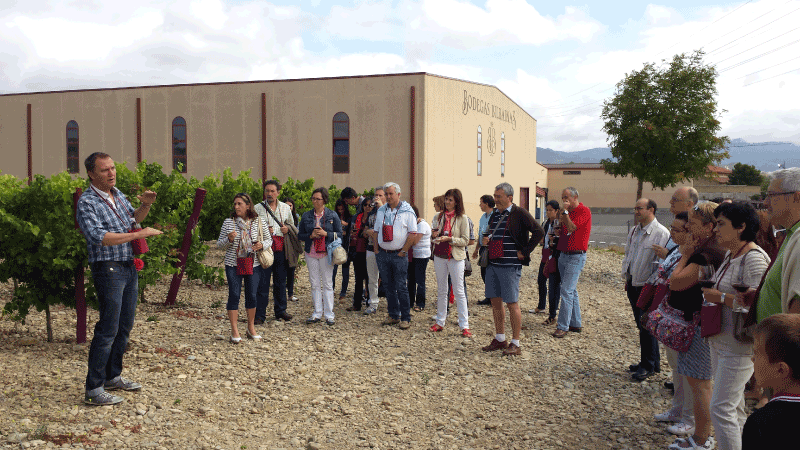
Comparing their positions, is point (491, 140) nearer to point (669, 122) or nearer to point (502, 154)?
point (502, 154)

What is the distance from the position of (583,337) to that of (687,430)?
124 inches

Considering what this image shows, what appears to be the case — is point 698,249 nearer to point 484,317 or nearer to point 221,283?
point 484,317

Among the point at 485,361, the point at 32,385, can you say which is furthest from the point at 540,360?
the point at 32,385

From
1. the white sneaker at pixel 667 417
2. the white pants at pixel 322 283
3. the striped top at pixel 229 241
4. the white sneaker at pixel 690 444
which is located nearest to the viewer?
the white sneaker at pixel 690 444

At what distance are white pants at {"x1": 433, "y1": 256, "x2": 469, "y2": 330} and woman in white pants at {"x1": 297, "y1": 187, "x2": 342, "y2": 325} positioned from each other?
5.15 ft

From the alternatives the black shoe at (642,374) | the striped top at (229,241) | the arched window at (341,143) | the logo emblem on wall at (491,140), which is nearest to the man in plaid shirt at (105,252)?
the striped top at (229,241)

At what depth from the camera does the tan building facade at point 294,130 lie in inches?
873

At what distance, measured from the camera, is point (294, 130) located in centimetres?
2339

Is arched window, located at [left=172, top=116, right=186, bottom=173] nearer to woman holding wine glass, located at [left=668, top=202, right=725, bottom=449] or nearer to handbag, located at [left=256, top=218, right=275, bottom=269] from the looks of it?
handbag, located at [left=256, top=218, right=275, bottom=269]

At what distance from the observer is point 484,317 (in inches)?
340

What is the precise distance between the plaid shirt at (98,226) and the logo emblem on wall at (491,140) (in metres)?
22.8

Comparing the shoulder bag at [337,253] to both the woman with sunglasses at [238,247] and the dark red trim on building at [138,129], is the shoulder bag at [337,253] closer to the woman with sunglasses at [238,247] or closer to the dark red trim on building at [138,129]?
the woman with sunglasses at [238,247]

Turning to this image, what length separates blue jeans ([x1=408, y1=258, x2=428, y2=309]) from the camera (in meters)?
8.80

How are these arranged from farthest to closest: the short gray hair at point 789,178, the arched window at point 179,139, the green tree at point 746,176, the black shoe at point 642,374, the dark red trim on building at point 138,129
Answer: the green tree at point 746,176 < the dark red trim on building at point 138,129 < the arched window at point 179,139 < the black shoe at point 642,374 < the short gray hair at point 789,178
